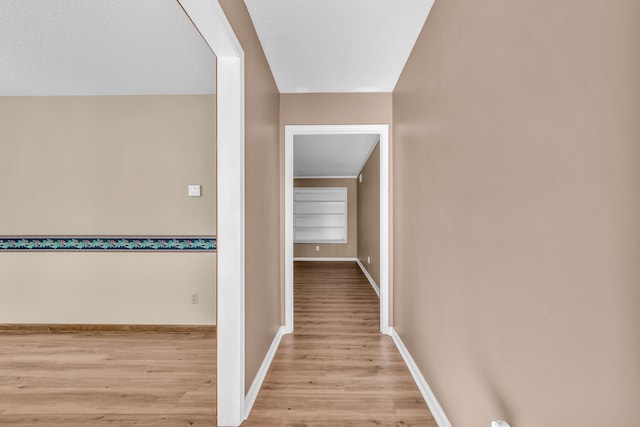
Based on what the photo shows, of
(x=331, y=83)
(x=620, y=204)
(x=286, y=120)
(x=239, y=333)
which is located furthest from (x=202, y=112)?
(x=620, y=204)

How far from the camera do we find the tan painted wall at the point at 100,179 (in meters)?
3.28

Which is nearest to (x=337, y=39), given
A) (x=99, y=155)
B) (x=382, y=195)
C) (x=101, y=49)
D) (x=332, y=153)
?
(x=382, y=195)

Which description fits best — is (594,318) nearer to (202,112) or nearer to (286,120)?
(286,120)

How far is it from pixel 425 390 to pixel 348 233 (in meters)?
6.42

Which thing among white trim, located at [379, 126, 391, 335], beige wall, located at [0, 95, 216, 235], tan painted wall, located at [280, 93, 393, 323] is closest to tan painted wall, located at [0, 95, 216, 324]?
beige wall, located at [0, 95, 216, 235]

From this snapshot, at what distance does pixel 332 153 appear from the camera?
5.55 meters

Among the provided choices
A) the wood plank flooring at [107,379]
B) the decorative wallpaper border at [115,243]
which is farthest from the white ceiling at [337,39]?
the wood plank flooring at [107,379]

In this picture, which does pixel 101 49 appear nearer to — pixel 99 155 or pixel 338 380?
pixel 99 155

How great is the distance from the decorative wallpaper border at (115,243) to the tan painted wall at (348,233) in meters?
5.21

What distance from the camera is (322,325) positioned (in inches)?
134

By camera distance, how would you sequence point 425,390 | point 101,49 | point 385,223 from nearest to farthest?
point 425,390
point 101,49
point 385,223

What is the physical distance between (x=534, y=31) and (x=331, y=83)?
221 centimetres

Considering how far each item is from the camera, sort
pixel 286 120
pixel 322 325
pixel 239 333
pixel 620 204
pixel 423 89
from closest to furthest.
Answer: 1. pixel 620 204
2. pixel 239 333
3. pixel 423 89
4. pixel 286 120
5. pixel 322 325

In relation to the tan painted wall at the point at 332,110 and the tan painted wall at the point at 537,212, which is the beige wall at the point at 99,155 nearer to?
the tan painted wall at the point at 332,110
